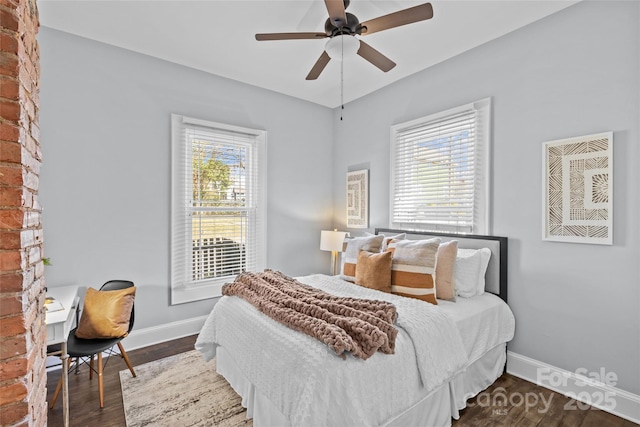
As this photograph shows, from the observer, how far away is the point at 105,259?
2875mm

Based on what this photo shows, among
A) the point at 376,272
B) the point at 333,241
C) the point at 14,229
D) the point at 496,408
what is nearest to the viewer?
the point at 14,229

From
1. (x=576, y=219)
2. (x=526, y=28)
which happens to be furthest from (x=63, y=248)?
(x=526, y=28)

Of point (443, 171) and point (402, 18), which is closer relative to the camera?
point (402, 18)

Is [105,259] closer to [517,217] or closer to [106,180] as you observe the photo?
[106,180]

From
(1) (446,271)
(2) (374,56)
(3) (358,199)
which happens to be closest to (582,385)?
(1) (446,271)

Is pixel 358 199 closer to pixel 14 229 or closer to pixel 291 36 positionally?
pixel 291 36

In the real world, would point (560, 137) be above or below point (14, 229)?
above

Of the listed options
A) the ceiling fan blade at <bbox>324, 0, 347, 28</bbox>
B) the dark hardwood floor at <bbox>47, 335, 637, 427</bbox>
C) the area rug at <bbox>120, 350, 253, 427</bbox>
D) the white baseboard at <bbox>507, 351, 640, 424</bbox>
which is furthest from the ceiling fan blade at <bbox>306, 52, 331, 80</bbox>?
the white baseboard at <bbox>507, 351, 640, 424</bbox>

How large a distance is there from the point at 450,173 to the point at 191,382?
9.70ft

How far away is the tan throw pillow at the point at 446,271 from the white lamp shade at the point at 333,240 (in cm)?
151

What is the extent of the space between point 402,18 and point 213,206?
2.61 metres

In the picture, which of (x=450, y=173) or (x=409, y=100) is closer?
(x=450, y=173)

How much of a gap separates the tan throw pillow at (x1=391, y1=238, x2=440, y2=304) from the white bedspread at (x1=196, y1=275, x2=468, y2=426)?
156 mm

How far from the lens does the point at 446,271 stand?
2.49 m
